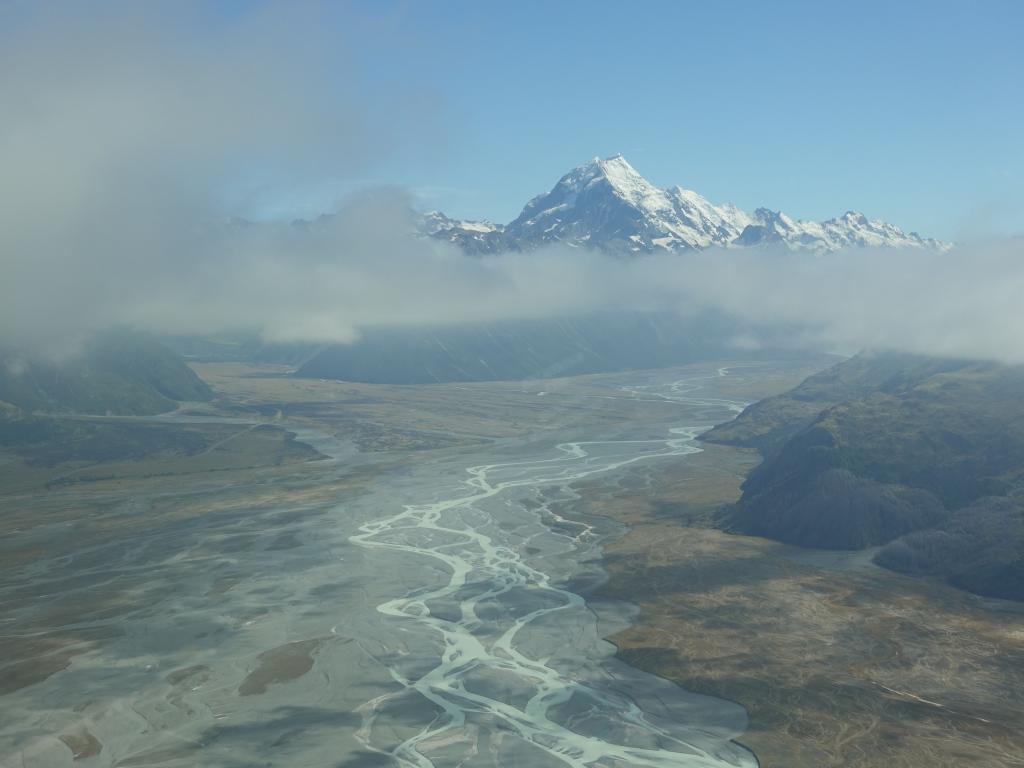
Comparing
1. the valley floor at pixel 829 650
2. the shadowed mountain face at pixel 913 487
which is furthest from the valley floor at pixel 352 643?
the shadowed mountain face at pixel 913 487

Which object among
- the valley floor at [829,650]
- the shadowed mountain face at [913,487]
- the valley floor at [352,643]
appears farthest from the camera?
the shadowed mountain face at [913,487]

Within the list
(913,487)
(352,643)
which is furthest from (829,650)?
(913,487)

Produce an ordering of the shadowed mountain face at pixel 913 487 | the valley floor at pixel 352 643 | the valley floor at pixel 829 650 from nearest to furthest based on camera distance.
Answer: the valley floor at pixel 829 650 → the valley floor at pixel 352 643 → the shadowed mountain face at pixel 913 487

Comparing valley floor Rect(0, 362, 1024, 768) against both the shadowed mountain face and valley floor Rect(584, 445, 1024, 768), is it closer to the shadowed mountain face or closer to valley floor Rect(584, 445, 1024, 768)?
valley floor Rect(584, 445, 1024, 768)

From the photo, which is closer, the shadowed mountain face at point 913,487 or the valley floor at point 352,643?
the valley floor at point 352,643

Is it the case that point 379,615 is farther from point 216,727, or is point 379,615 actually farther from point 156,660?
point 216,727

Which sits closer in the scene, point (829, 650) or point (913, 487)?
point (829, 650)

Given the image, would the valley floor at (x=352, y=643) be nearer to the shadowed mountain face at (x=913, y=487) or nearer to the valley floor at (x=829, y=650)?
the valley floor at (x=829, y=650)

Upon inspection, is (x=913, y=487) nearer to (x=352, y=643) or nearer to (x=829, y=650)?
(x=829, y=650)

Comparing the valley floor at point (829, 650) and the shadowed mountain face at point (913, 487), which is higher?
the shadowed mountain face at point (913, 487)

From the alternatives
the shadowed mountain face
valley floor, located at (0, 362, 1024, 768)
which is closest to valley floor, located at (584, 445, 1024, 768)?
valley floor, located at (0, 362, 1024, 768)
